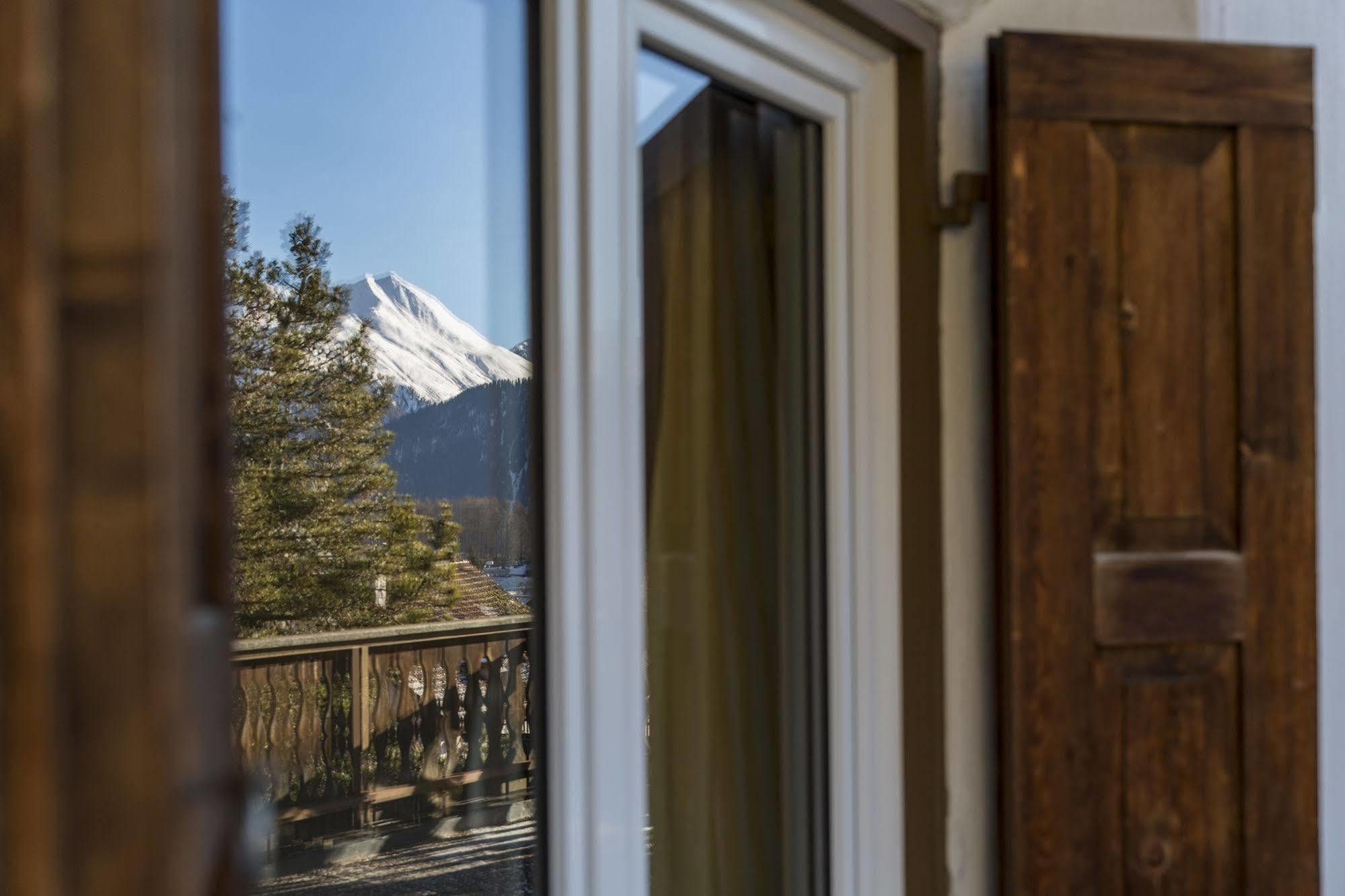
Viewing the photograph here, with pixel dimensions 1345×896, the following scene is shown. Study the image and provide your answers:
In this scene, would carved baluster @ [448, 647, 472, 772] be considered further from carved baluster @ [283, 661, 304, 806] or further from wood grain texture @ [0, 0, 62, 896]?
wood grain texture @ [0, 0, 62, 896]

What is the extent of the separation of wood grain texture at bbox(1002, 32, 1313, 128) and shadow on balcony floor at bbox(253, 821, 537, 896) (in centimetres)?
127

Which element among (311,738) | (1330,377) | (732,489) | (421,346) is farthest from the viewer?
(1330,377)

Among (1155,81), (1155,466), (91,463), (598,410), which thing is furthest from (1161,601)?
(91,463)

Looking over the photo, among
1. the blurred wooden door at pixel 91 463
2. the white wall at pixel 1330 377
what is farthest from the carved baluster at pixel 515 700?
the white wall at pixel 1330 377

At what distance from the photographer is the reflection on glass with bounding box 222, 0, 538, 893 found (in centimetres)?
103

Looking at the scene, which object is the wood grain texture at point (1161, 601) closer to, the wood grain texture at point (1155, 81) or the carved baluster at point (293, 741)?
the wood grain texture at point (1155, 81)

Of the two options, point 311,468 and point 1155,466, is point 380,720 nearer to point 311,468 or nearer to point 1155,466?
point 311,468

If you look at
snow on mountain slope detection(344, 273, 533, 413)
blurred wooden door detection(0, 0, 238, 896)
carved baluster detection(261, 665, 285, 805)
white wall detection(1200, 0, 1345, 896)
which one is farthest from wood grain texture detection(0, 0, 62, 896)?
white wall detection(1200, 0, 1345, 896)

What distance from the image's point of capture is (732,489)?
55.8 inches

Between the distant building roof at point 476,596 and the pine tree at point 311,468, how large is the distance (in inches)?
0.7

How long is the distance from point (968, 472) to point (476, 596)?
0.89 metres

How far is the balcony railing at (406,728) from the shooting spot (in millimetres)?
1114

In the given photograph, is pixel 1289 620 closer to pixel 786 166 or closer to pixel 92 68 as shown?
pixel 786 166

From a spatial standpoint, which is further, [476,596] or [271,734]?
[271,734]
